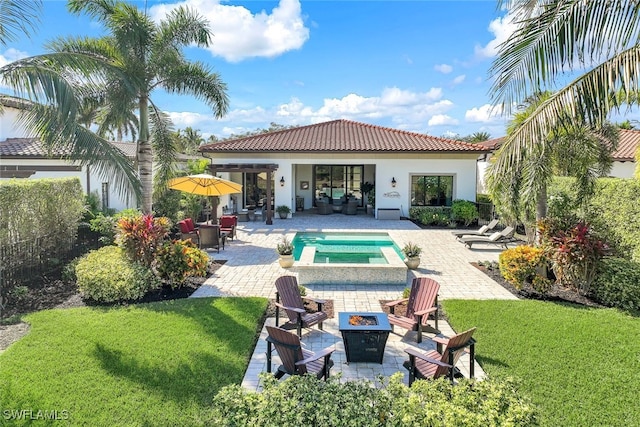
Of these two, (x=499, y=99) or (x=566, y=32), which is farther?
(x=499, y=99)

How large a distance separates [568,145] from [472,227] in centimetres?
1156

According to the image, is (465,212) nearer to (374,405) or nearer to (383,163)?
(383,163)

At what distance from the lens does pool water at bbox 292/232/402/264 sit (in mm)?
13414

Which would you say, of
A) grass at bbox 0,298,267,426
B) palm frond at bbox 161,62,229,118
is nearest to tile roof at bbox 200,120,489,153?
palm frond at bbox 161,62,229,118

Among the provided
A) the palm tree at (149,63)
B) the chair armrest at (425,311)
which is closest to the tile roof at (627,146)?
the chair armrest at (425,311)

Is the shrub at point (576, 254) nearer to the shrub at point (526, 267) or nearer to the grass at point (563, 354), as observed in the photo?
the shrub at point (526, 267)

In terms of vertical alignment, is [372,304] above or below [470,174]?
below

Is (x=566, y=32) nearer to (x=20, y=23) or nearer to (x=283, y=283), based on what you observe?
(x=283, y=283)

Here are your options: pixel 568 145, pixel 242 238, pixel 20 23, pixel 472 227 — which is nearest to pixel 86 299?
pixel 20 23

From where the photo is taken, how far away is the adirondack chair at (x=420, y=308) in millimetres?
7195

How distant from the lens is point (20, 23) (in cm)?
754

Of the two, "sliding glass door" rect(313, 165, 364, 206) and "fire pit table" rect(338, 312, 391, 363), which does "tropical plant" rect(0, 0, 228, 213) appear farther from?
"sliding glass door" rect(313, 165, 364, 206)

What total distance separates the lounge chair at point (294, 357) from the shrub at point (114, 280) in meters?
4.93

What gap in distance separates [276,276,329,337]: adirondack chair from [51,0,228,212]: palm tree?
7.79m
